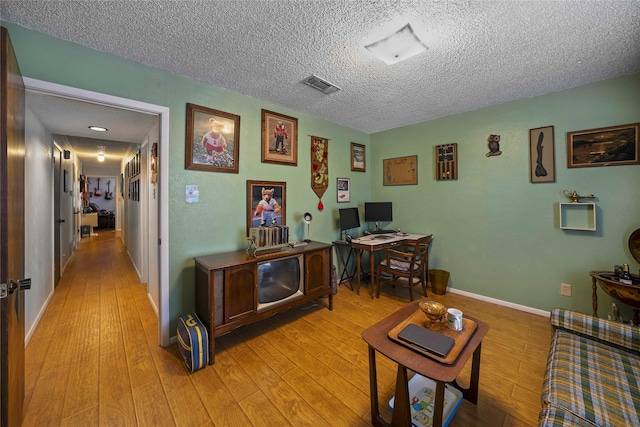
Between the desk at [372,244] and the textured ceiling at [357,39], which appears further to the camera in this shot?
the desk at [372,244]

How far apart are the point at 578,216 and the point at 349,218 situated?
2.57 metres

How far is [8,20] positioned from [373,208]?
13.1ft

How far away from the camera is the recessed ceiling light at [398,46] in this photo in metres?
1.71

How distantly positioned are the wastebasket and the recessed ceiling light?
8.99ft

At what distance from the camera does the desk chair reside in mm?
3057

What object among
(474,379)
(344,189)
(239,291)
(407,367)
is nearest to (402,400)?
(407,367)

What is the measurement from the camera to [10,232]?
1.23 meters

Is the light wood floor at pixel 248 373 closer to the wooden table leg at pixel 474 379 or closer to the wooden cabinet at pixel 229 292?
the wooden table leg at pixel 474 379

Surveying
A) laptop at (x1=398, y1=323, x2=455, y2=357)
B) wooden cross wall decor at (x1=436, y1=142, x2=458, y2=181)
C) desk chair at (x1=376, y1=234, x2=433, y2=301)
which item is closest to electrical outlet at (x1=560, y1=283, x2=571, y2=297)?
desk chair at (x1=376, y1=234, x2=433, y2=301)

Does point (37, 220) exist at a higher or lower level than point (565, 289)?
higher

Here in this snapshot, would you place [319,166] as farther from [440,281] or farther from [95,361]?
[95,361]

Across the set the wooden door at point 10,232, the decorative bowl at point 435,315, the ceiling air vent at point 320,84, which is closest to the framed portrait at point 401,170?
the ceiling air vent at point 320,84

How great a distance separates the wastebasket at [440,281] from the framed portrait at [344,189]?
5.59ft

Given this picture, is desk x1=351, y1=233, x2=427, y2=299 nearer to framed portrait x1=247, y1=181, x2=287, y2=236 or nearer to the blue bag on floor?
framed portrait x1=247, y1=181, x2=287, y2=236
